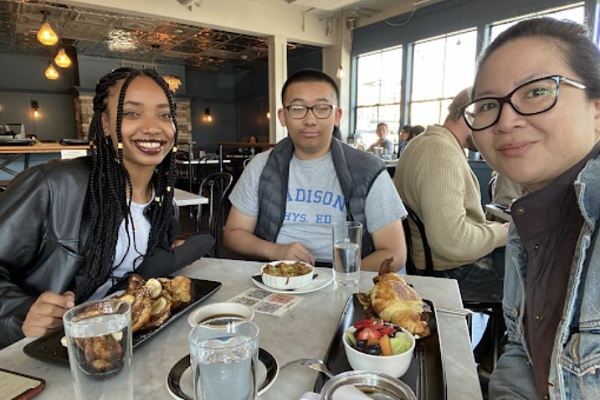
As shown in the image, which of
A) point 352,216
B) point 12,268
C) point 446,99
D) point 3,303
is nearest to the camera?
point 3,303

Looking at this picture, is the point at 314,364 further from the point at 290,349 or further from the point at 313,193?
the point at 313,193

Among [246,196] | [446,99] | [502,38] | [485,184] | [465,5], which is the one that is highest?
[465,5]

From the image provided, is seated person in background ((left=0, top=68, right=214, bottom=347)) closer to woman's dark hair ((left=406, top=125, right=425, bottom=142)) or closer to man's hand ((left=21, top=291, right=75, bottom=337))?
man's hand ((left=21, top=291, right=75, bottom=337))

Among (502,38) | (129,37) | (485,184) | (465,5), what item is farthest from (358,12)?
(502,38)

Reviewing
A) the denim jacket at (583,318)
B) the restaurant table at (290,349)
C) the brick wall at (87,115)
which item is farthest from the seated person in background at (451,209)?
the brick wall at (87,115)

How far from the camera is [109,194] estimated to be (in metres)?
1.33

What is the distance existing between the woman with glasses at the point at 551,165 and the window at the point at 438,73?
689 centimetres

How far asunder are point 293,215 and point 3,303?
1.16 m

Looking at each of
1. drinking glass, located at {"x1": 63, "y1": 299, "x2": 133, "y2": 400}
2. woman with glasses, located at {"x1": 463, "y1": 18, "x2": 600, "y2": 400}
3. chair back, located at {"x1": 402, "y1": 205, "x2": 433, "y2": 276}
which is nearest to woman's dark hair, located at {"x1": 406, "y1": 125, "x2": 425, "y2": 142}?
chair back, located at {"x1": 402, "y1": 205, "x2": 433, "y2": 276}

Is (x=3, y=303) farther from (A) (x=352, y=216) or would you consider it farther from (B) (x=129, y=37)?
(B) (x=129, y=37)

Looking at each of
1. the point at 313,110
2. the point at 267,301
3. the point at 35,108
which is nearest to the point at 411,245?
the point at 313,110

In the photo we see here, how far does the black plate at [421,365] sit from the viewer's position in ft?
2.24

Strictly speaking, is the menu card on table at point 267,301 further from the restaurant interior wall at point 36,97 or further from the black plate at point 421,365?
the restaurant interior wall at point 36,97

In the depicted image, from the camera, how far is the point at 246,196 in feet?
6.48
